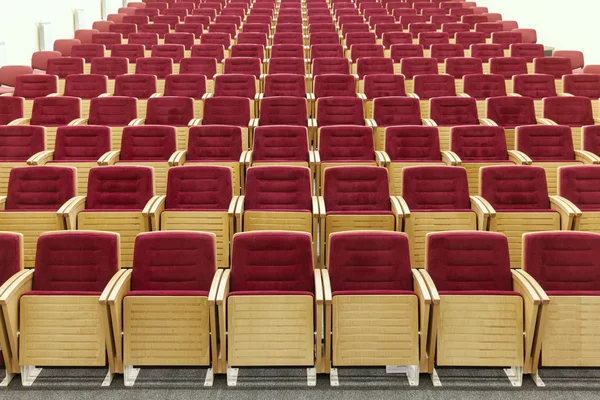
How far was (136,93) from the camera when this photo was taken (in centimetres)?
341

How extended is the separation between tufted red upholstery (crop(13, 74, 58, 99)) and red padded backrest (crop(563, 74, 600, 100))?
8.62 ft

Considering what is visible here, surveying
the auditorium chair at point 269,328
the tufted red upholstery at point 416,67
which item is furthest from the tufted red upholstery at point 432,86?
the auditorium chair at point 269,328

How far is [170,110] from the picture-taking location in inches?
118

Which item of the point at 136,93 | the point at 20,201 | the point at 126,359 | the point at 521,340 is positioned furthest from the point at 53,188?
the point at 521,340

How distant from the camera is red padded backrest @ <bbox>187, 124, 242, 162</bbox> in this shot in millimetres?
2598

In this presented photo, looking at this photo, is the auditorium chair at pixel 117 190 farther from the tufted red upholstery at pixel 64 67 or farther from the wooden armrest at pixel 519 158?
the tufted red upholstery at pixel 64 67

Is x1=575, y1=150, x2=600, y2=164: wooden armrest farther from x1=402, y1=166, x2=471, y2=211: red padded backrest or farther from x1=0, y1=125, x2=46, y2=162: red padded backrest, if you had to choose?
x1=0, y1=125, x2=46, y2=162: red padded backrest

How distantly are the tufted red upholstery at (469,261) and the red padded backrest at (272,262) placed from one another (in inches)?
12.5

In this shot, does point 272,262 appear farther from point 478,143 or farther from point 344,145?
point 478,143

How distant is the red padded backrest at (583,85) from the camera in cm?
346

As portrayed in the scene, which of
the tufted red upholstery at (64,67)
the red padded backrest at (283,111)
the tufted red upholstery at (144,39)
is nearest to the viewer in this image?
the red padded backrest at (283,111)

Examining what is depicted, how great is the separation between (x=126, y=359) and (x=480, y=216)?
1.13 metres

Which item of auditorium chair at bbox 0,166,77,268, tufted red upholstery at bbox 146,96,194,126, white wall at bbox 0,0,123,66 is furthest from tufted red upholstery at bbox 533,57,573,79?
white wall at bbox 0,0,123,66

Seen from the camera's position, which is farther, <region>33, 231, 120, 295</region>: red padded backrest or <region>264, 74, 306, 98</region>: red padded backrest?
<region>264, 74, 306, 98</region>: red padded backrest
